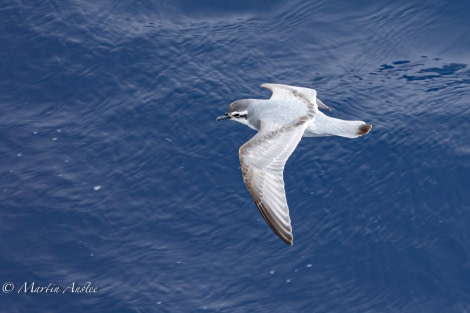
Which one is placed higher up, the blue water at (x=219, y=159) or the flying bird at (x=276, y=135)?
the flying bird at (x=276, y=135)

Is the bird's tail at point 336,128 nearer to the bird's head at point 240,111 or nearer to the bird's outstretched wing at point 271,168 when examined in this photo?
the bird's outstretched wing at point 271,168

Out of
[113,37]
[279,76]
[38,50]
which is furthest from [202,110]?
[38,50]

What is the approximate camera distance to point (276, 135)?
40.5 ft

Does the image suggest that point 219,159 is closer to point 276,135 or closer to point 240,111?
point 240,111

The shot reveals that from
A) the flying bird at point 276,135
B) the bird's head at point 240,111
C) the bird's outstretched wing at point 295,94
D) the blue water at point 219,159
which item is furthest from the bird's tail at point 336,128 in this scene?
the blue water at point 219,159

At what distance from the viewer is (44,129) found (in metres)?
15.1

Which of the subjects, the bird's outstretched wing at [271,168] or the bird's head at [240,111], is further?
the bird's head at [240,111]

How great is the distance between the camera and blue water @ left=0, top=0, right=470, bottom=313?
12.4 meters

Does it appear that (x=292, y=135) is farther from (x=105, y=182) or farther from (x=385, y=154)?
(x=105, y=182)

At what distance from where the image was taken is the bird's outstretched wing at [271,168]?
1119cm

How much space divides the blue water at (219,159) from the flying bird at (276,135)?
1.23m

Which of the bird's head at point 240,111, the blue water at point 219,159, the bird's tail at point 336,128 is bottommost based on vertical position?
the blue water at point 219,159

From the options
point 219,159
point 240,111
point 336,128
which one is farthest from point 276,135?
point 219,159

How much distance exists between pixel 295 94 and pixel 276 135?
6.33 ft
